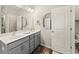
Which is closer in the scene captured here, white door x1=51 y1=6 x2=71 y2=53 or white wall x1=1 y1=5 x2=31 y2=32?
white wall x1=1 y1=5 x2=31 y2=32

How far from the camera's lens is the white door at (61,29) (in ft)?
7.84

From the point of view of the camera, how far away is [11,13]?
2191 mm

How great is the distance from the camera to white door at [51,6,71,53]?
239cm


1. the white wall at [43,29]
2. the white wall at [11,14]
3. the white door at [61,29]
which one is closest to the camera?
the white wall at [11,14]

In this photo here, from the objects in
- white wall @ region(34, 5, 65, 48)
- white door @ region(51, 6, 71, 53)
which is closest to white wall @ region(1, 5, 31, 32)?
white wall @ region(34, 5, 65, 48)

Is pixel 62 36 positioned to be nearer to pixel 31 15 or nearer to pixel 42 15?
pixel 42 15

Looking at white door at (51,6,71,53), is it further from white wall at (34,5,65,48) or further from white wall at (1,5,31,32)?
white wall at (1,5,31,32)

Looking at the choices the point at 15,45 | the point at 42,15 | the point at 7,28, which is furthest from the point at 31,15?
the point at 15,45

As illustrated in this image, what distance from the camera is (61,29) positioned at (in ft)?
8.25

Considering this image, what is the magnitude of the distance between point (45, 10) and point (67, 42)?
5.41 feet

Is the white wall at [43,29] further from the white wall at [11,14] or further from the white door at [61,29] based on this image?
the white wall at [11,14]

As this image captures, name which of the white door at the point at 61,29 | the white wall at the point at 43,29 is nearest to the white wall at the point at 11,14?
the white wall at the point at 43,29

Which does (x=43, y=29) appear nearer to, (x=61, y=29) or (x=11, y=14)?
(x=61, y=29)

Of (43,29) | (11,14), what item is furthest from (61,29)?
(11,14)
